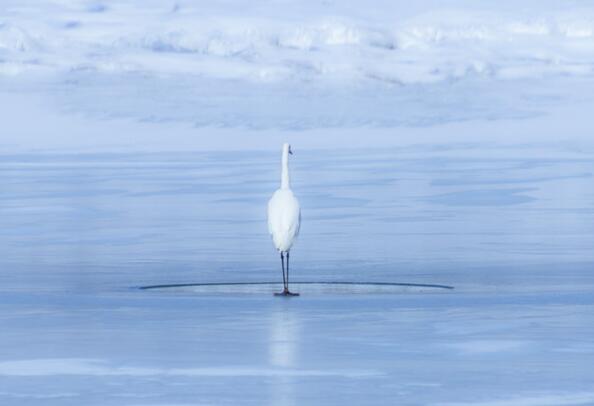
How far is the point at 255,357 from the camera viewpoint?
8.52m

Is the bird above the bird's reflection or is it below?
above

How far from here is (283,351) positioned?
874 cm

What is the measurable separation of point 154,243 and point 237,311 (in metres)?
6.80

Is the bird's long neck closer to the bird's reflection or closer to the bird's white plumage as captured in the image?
the bird's white plumage

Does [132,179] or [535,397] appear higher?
[132,179]

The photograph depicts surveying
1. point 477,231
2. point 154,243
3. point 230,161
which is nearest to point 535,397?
point 154,243

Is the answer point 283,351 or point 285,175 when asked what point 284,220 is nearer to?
point 285,175

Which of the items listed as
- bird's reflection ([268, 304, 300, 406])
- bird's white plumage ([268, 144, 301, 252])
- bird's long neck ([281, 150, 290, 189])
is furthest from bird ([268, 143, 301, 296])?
bird's reflection ([268, 304, 300, 406])

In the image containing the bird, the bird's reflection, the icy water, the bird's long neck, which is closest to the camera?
the bird's reflection

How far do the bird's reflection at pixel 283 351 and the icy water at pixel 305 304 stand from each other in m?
0.01

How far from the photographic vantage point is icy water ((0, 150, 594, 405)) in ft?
25.4

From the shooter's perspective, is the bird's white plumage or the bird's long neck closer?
the bird's white plumage

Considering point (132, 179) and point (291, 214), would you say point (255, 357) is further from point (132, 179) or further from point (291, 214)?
point (132, 179)

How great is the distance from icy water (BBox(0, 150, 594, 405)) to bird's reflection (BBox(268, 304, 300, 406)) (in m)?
0.01
